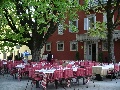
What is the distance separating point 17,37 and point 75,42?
55.9 ft

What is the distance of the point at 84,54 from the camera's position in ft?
120

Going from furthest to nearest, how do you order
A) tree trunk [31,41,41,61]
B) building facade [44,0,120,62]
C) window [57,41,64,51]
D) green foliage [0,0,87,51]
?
window [57,41,64,51] → building facade [44,0,120,62] → tree trunk [31,41,41,61] → green foliage [0,0,87,51]

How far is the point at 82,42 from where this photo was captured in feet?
122

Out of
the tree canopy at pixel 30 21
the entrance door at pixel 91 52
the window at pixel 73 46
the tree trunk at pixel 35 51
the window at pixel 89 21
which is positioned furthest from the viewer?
the window at pixel 73 46

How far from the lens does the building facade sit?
34094mm

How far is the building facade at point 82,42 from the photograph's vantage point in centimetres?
3409

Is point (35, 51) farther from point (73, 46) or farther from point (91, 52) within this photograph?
point (73, 46)

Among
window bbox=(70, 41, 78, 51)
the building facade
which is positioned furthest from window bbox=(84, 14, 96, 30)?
window bbox=(70, 41, 78, 51)

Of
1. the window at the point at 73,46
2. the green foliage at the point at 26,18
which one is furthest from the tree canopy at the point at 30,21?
the window at the point at 73,46

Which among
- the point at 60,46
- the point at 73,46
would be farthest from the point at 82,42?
the point at 60,46

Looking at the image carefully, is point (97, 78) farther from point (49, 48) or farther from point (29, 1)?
point (49, 48)

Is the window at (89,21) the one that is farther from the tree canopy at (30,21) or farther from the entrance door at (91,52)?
the tree canopy at (30,21)

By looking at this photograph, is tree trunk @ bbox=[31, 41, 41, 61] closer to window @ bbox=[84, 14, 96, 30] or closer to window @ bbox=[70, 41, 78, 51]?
window @ bbox=[84, 14, 96, 30]

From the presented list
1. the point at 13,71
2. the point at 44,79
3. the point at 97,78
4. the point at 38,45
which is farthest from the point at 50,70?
the point at 38,45
